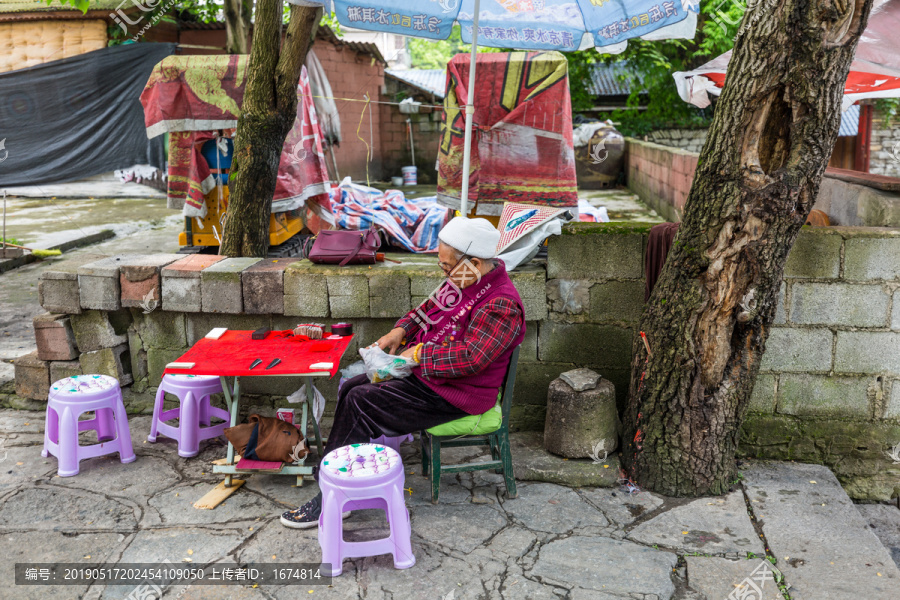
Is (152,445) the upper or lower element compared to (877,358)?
lower

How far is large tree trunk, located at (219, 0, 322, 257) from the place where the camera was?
4973 mm

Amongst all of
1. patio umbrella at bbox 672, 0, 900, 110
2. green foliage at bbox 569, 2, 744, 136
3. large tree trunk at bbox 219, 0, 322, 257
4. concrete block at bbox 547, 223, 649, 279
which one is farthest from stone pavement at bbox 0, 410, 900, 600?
green foliage at bbox 569, 2, 744, 136

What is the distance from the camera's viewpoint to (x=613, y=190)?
14539 mm

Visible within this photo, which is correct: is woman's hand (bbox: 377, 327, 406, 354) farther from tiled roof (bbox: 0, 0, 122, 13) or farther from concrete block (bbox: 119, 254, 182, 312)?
tiled roof (bbox: 0, 0, 122, 13)

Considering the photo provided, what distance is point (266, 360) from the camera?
11.8ft

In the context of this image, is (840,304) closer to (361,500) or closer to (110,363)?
(361,500)

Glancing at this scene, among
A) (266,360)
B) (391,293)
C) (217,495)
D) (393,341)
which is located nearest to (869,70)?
(391,293)

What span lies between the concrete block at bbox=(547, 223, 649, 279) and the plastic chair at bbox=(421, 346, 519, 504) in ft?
2.83

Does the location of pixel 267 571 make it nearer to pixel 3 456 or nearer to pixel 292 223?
pixel 3 456

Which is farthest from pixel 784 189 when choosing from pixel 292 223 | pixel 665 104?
pixel 665 104

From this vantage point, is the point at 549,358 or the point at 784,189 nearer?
the point at 784,189

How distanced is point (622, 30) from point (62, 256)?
25.8 feet

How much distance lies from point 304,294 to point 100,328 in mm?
1427

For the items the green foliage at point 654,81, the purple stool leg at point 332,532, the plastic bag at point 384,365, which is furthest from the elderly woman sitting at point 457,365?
the green foliage at point 654,81
